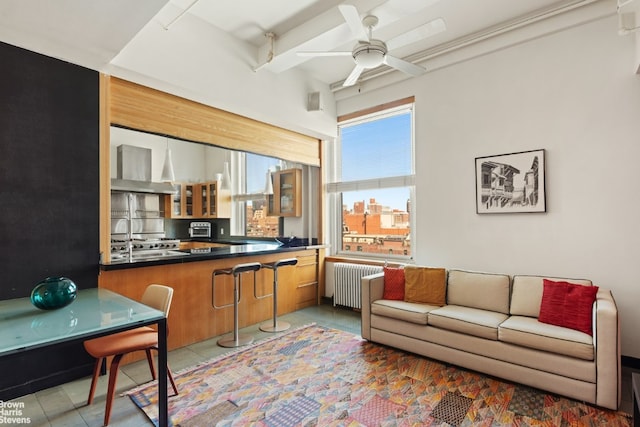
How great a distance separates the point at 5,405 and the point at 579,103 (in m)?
5.39

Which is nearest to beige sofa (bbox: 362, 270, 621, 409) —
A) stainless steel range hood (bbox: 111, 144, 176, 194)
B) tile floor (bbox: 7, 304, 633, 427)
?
tile floor (bbox: 7, 304, 633, 427)

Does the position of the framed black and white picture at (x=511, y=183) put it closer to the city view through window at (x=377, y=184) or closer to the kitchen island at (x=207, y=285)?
the city view through window at (x=377, y=184)

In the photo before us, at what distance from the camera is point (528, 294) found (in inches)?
122

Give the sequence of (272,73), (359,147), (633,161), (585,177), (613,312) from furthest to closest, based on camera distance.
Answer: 1. (359,147)
2. (272,73)
3. (585,177)
4. (633,161)
5. (613,312)

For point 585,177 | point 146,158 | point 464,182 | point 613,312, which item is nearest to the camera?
point 613,312

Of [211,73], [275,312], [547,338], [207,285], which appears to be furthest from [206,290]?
[547,338]

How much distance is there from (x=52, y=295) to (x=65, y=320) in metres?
0.28

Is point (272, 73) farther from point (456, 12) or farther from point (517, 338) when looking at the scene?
point (517, 338)

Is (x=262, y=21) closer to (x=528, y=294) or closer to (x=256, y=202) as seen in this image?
(x=256, y=202)

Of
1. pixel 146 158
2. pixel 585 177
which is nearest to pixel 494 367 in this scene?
pixel 585 177

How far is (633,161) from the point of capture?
9.67 feet

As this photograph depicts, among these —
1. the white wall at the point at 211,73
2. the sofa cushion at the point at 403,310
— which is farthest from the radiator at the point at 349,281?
the white wall at the point at 211,73

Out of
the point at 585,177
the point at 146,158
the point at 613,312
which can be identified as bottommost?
the point at 613,312

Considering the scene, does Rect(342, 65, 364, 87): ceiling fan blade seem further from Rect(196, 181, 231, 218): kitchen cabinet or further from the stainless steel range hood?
Rect(196, 181, 231, 218): kitchen cabinet
